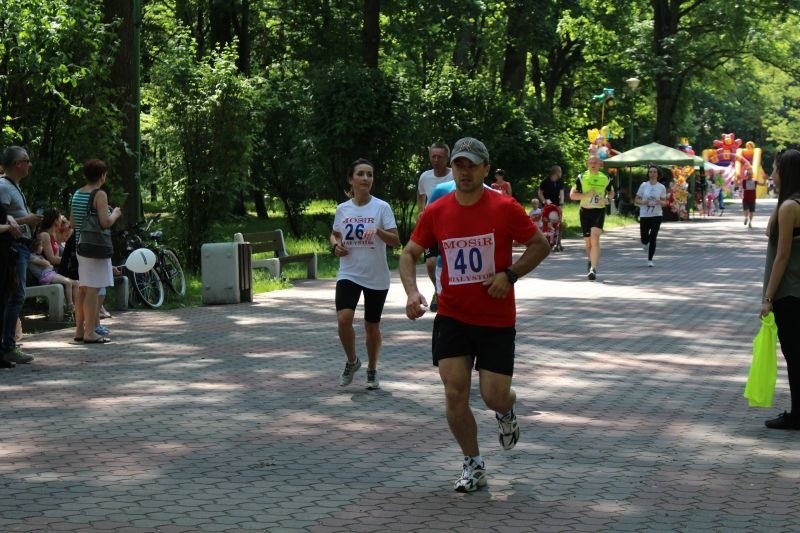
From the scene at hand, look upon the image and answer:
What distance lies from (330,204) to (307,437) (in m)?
23.2

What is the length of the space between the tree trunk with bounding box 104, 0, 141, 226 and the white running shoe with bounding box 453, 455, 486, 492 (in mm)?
12210

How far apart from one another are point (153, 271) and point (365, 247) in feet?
24.2

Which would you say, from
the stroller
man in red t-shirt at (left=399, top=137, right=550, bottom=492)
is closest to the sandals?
man in red t-shirt at (left=399, top=137, right=550, bottom=492)

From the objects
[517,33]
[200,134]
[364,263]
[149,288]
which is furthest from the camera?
[517,33]

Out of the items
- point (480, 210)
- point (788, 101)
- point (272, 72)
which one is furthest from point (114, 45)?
point (788, 101)

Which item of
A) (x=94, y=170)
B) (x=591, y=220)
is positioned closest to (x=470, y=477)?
(x=94, y=170)

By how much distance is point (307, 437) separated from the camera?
324 inches

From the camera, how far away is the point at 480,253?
6680 millimetres

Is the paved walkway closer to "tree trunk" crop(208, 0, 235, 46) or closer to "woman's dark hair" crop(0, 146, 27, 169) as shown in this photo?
"woman's dark hair" crop(0, 146, 27, 169)

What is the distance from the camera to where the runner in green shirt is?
20.5 metres

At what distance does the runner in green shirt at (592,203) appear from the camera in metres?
20.5

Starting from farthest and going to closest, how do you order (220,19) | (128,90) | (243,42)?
1. (243,42)
2. (220,19)
3. (128,90)

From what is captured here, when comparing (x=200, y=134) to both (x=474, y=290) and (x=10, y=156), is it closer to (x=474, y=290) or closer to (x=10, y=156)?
(x=10, y=156)

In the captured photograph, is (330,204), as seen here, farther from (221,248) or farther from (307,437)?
(307,437)
